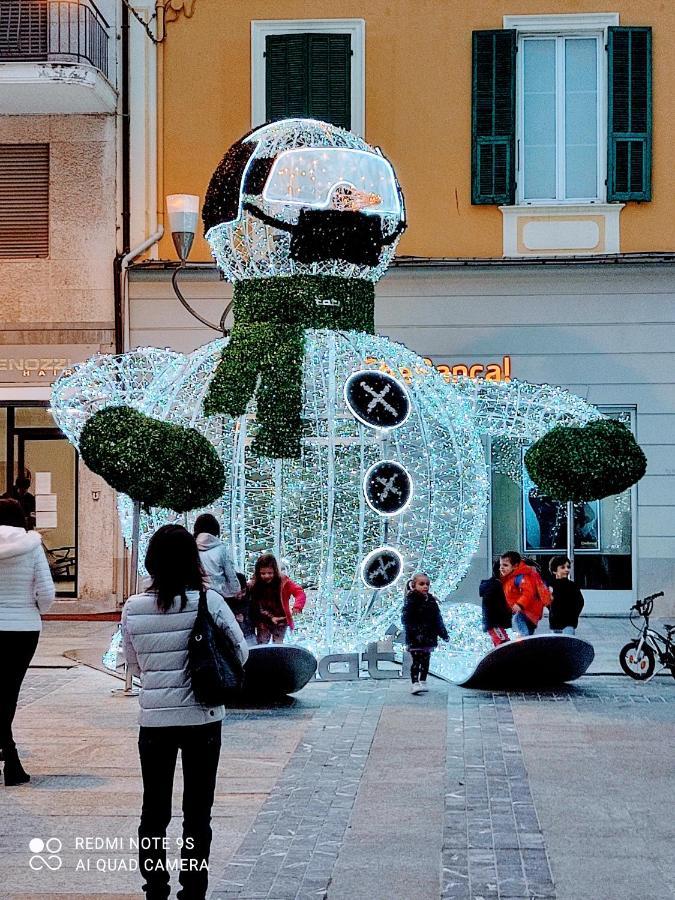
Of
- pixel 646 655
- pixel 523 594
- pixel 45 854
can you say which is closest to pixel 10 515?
pixel 45 854

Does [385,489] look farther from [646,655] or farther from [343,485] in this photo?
[646,655]

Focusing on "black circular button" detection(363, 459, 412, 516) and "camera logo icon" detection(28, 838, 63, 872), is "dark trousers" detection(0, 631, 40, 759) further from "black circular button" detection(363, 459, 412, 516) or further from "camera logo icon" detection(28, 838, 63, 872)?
"black circular button" detection(363, 459, 412, 516)

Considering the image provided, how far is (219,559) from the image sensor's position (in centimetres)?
1013

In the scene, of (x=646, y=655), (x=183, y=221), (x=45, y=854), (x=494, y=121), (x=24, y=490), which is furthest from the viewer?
(x=24, y=490)

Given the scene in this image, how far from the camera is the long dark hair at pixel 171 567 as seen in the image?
18.2 feet

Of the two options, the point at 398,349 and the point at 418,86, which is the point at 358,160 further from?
the point at 418,86

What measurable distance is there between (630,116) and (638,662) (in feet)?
25.4

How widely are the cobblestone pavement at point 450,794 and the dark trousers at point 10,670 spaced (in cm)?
33

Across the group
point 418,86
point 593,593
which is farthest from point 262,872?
point 418,86

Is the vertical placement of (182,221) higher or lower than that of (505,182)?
lower

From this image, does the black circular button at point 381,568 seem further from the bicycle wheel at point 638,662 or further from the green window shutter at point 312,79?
Answer: the green window shutter at point 312,79

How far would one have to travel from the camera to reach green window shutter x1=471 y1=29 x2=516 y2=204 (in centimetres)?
1722

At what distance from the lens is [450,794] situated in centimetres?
772

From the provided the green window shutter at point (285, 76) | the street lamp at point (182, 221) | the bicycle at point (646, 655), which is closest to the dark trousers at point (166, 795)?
the bicycle at point (646, 655)
